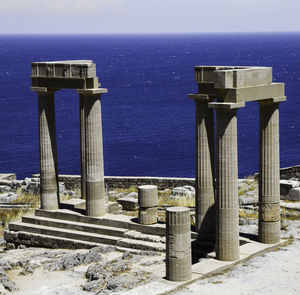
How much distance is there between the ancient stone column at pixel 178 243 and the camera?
675 inches

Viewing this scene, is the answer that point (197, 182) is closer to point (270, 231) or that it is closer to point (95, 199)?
point (270, 231)

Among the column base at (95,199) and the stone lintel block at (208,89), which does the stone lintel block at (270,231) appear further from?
the column base at (95,199)

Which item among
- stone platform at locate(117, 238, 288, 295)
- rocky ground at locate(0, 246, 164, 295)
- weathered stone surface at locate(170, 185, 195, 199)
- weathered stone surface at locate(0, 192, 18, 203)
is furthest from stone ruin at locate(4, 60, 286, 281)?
weathered stone surface at locate(0, 192, 18, 203)

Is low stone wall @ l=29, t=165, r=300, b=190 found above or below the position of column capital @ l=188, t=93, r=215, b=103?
below

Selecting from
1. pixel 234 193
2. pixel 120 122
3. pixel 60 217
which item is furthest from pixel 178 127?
pixel 234 193

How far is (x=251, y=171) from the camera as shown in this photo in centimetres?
6172

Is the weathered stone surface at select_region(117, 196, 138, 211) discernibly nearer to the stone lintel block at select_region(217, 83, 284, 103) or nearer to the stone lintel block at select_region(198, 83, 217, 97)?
the stone lintel block at select_region(198, 83, 217, 97)

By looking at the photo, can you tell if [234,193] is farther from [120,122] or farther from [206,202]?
[120,122]

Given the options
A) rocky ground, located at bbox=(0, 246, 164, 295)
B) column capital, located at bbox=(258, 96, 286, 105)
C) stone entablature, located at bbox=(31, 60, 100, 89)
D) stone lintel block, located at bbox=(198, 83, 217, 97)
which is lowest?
rocky ground, located at bbox=(0, 246, 164, 295)

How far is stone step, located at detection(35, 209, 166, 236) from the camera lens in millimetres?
22030

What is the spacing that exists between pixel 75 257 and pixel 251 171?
4237cm

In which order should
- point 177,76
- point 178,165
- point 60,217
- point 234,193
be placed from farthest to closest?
point 177,76, point 178,165, point 60,217, point 234,193

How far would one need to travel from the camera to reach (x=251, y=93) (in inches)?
730

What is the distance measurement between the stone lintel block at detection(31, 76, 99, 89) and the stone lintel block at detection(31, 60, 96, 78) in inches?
4.2
